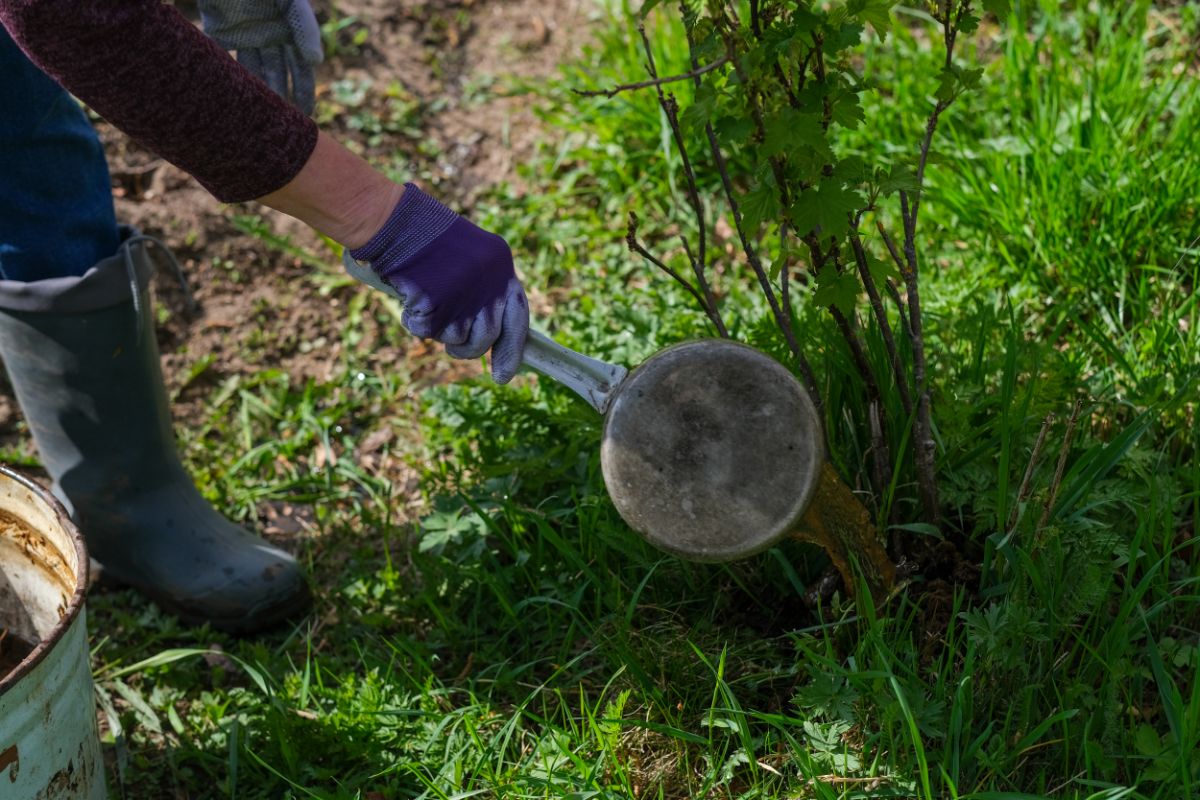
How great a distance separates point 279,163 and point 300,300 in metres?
1.63

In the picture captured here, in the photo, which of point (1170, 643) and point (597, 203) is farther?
point (597, 203)

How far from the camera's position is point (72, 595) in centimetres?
168

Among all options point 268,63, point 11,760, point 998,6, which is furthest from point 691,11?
point 11,760

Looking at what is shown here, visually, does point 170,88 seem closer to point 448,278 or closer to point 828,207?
point 448,278

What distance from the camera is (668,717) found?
1.91 m

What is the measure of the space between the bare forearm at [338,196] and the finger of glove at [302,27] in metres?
0.48

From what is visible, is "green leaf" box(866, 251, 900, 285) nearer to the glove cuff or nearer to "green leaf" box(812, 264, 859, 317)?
"green leaf" box(812, 264, 859, 317)

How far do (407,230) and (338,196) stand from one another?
108 mm

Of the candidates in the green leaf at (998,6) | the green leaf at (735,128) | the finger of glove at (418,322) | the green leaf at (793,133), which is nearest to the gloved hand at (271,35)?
the finger of glove at (418,322)

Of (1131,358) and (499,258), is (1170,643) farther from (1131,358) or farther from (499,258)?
(499,258)

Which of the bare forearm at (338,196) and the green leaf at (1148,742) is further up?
the bare forearm at (338,196)

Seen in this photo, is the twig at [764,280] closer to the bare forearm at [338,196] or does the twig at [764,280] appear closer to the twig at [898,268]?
the twig at [898,268]

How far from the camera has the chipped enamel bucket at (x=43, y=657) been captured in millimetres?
1564

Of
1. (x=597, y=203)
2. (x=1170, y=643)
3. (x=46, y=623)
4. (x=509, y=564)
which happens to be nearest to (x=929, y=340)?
(x=1170, y=643)
